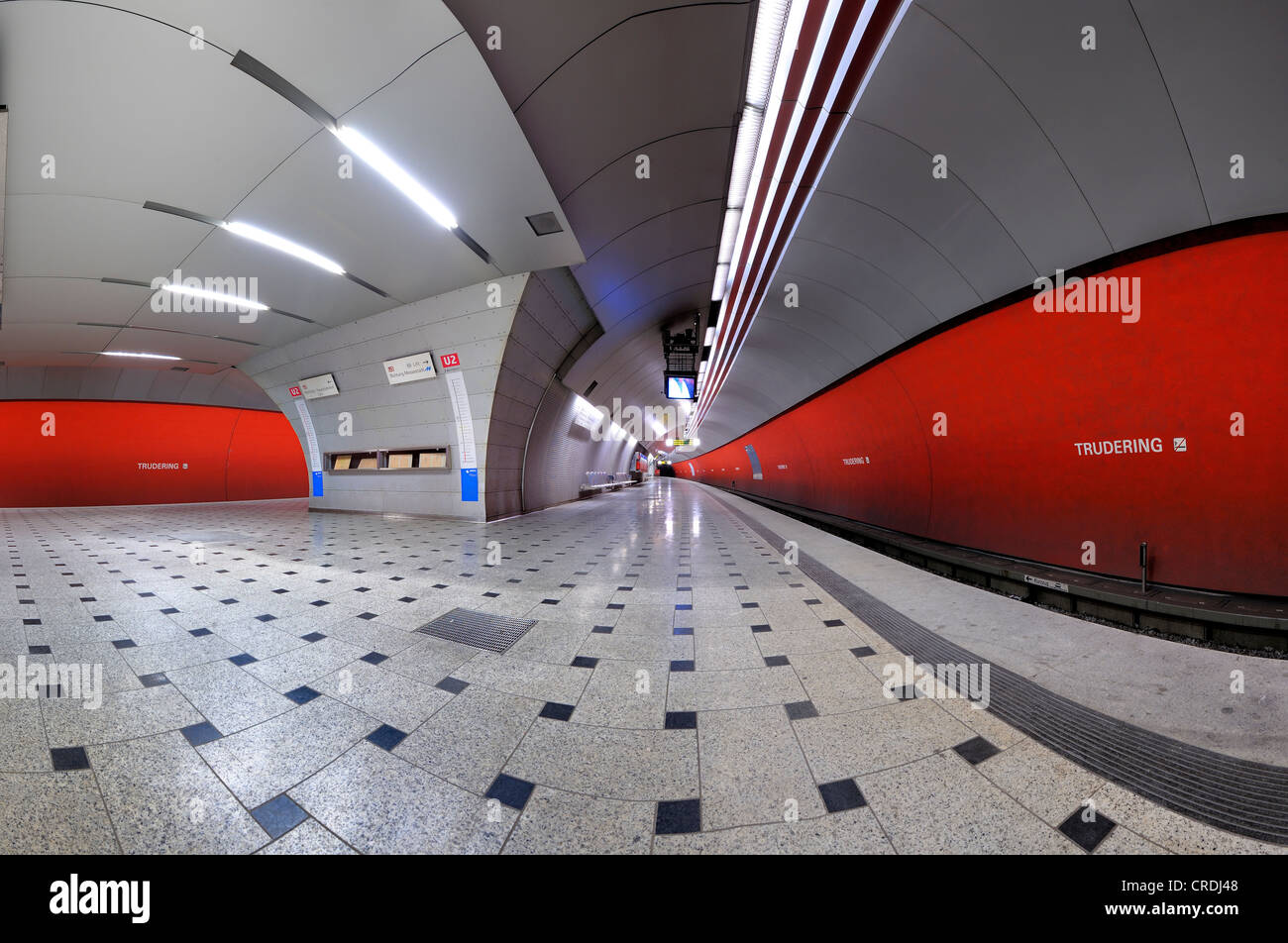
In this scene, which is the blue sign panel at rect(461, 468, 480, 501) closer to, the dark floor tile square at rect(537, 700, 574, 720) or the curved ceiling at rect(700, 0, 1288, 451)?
the curved ceiling at rect(700, 0, 1288, 451)

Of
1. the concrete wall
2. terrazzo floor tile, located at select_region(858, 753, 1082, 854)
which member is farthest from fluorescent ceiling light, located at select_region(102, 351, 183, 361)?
terrazzo floor tile, located at select_region(858, 753, 1082, 854)

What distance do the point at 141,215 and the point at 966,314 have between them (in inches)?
468

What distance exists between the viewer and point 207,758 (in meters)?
2.00

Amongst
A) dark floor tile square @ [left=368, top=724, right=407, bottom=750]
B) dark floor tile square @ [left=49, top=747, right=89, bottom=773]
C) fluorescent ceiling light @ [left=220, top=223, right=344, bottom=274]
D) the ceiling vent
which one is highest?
the ceiling vent

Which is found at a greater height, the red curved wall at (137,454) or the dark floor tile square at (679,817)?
the red curved wall at (137,454)

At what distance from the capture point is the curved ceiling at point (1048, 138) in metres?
3.02

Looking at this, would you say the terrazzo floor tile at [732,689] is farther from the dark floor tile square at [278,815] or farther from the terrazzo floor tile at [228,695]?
the terrazzo floor tile at [228,695]

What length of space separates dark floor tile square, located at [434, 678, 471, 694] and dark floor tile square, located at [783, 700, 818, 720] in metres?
2.00

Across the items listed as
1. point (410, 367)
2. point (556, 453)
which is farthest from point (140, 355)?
point (556, 453)

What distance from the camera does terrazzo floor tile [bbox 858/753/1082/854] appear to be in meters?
1.57

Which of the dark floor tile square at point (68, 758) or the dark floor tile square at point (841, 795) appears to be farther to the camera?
the dark floor tile square at point (68, 758)

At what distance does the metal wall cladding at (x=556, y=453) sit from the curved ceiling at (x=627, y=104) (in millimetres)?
5717

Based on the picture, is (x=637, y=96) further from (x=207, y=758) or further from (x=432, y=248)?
(x=207, y=758)

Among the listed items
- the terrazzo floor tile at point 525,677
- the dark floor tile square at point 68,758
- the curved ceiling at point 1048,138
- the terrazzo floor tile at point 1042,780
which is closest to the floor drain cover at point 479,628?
the terrazzo floor tile at point 525,677
